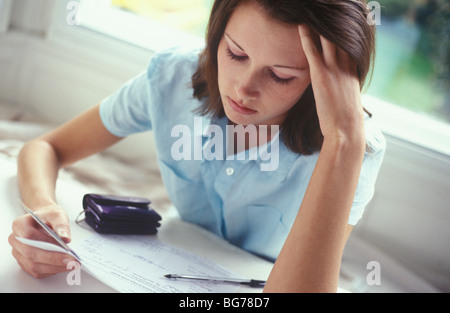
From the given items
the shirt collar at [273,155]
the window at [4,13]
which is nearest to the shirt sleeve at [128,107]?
the shirt collar at [273,155]

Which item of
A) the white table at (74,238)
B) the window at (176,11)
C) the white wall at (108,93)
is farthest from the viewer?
the window at (176,11)

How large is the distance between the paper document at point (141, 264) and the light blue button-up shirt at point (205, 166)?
217 millimetres

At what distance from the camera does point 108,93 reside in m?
1.84

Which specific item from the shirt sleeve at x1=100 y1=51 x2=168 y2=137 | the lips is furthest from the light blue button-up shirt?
the lips

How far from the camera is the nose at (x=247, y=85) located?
95cm

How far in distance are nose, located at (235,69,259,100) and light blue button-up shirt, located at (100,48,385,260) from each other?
212mm

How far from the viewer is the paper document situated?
86cm

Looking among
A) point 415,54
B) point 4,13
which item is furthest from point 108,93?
point 415,54

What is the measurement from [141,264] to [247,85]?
0.40 m

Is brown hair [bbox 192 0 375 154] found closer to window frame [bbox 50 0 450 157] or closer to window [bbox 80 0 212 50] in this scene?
window frame [bbox 50 0 450 157]

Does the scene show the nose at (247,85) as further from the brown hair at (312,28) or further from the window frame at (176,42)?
the window frame at (176,42)

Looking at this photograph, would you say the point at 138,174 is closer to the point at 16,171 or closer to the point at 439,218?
the point at 16,171

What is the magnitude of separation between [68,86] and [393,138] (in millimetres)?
1202

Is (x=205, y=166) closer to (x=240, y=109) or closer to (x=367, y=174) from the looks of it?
(x=240, y=109)
